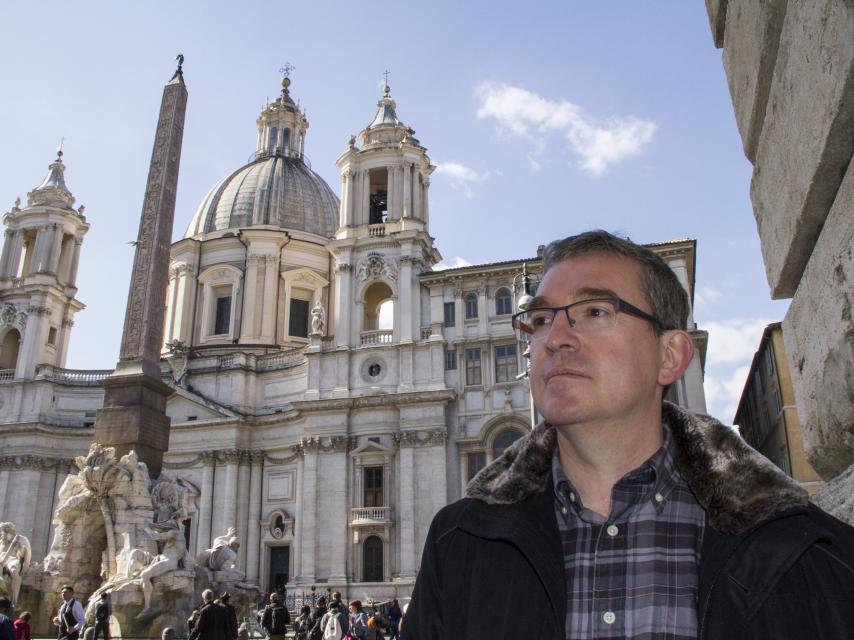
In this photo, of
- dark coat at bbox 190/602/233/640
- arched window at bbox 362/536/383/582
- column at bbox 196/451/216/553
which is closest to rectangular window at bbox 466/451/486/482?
arched window at bbox 362/536/383/582

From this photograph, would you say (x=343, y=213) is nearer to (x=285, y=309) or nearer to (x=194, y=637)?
(x=285, y=309)

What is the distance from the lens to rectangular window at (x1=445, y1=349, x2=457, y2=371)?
3547 cm

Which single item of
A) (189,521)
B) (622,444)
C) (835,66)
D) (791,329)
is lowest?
(622,444)

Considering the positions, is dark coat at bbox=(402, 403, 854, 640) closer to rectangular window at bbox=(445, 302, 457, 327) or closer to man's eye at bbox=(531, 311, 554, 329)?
man's eye at bbox=(531, 311, 554, 329)

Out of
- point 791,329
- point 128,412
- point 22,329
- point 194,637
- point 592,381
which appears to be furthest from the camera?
point 22,329

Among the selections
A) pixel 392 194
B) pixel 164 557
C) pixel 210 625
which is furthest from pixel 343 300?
pixel 210 625

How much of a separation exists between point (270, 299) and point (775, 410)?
2888 centimetres

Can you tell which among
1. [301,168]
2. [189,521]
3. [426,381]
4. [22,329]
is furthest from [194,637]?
[301,168]

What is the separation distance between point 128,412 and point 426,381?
1745 centimetres

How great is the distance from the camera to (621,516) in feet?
7.06

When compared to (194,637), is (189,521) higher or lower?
higher

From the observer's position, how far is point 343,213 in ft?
132

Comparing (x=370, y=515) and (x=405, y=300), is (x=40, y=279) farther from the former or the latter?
(x=370, y=515)

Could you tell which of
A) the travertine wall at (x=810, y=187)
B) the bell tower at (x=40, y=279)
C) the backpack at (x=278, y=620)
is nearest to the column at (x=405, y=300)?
the backpack at (x=278, y=620)
